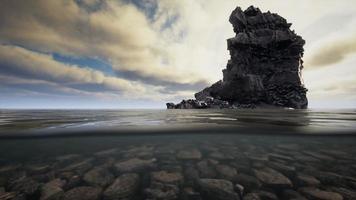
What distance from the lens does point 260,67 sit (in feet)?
400

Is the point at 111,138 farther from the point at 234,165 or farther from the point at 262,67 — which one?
the point at 262,67

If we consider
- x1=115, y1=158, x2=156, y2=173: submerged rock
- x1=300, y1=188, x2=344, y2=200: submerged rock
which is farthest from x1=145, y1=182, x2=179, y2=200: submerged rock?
x1=300, y1=188, x2=344, y2=200: submerged rock

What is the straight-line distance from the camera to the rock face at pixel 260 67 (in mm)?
108438

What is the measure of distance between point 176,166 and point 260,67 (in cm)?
13106

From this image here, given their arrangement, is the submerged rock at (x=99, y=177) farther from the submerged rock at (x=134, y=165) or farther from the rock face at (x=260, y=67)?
the rock face at (x=260, y=67)

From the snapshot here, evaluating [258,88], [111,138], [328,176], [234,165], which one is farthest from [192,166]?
[258,88]

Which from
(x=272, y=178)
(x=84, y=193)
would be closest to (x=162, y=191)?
(x=84, y=193)

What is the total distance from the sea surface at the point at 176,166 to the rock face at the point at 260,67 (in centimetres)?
9049

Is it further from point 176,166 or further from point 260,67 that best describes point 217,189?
point 260,67

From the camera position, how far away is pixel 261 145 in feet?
28.6

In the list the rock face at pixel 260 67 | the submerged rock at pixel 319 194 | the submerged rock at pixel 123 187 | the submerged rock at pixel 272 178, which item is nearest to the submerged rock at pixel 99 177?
the submerged rock at pixel 123 187

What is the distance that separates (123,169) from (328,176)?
224 inches

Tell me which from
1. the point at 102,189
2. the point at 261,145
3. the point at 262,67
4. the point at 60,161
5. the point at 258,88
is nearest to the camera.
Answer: the point at 102,189

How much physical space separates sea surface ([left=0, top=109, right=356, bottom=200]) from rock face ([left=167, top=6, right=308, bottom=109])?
297 ft
